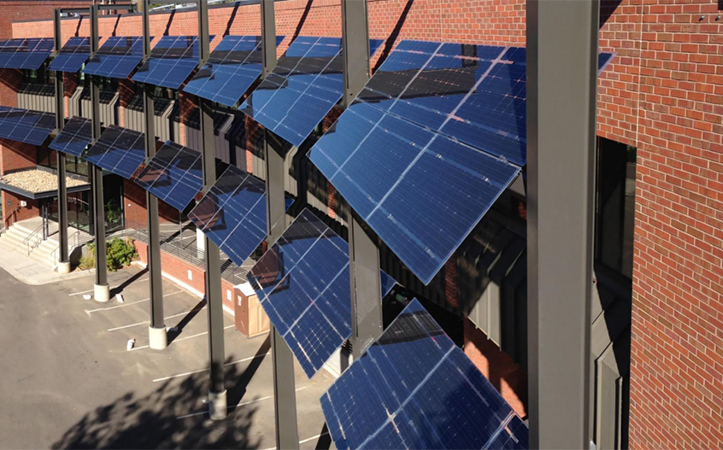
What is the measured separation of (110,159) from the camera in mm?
26000

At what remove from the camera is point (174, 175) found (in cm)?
2164

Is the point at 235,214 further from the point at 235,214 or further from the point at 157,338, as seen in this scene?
the point at 157,338

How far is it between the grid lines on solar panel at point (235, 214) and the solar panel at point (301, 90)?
7.93ft

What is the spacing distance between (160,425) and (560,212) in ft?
53.7

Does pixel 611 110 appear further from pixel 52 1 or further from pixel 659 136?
pixel 52 1

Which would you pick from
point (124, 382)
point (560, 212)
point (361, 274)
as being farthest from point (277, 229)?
point (560, 212)

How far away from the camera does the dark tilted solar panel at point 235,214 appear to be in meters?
16.2

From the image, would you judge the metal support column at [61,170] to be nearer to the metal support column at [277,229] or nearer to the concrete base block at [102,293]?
the concrete base block at [102,293]


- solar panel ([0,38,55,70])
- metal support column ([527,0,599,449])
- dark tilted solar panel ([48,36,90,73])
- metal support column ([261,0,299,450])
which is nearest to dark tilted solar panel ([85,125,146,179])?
dark tilted solar panel ([48,36,90,73])

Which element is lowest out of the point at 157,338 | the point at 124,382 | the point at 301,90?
the point at 124,382

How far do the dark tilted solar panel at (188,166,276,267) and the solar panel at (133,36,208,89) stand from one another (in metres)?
3.65

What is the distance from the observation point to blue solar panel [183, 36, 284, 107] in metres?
17.3

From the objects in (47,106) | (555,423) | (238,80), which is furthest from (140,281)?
(555,423)

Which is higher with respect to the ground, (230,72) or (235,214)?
(230,72)
